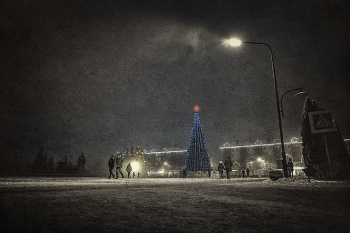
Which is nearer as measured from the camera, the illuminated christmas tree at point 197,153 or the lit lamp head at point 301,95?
the lit lamp head at point 301,95

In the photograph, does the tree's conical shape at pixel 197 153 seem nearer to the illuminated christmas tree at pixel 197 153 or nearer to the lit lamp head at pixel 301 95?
the illuminated christmas tree at pixel 197 153

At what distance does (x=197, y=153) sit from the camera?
3362 centimetres

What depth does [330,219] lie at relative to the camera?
260cm

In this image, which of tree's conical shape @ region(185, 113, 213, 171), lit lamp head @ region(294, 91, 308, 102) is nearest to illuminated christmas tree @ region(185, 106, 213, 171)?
tree's conical shape @ region(185, 113, 213, 171)

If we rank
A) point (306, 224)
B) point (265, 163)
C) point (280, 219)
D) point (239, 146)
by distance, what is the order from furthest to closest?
point (239, 146)
point (265, 163)
point (280, 219)
point (306, 224)

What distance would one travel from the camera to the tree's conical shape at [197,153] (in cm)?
3334

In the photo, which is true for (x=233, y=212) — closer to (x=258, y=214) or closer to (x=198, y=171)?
(x=258, y=214)

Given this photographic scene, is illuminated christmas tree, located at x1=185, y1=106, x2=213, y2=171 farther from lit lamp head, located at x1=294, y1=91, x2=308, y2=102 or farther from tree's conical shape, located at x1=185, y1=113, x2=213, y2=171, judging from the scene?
lit lamp head, located at x1=294, y1=91, x2=308, y2=102

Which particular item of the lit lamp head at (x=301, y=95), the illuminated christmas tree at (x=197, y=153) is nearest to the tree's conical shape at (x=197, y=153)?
the illuminated christmas tree at (x=197, y=153)

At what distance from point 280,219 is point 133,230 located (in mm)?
1702

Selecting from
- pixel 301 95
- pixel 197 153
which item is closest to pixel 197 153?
pixel 197 153

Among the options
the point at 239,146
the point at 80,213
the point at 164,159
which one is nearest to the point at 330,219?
the point at 80,213

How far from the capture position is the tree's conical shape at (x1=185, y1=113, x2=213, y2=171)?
33.3 meters

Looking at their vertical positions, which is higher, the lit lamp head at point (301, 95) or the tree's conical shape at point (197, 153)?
the lit lamp head at point (301, 95)
